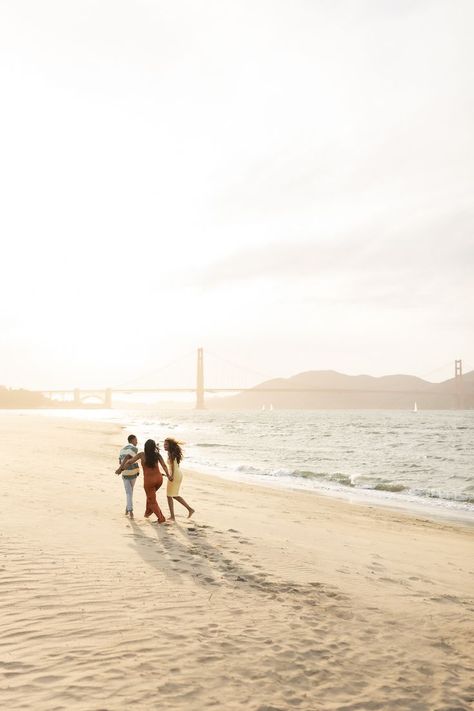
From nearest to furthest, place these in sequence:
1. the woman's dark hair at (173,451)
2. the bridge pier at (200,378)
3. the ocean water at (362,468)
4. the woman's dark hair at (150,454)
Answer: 1. the woman's dark hair at (150,454)
2. the woman's dark hair at (173,451)
3. the ocean water at (362,468)
4. the bridge pier at (200,378)

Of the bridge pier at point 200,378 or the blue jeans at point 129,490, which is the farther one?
the bridge pier at point 200,378

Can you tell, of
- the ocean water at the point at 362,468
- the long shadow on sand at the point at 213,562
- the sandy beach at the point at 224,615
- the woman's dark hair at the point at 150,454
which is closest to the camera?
the sandy beach at the point at 224,615

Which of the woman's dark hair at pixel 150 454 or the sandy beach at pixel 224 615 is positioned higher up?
the woman's dark hair at pixel 150 454

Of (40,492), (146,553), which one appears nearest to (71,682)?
(146,553)

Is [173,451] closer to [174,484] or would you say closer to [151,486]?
[174,484]

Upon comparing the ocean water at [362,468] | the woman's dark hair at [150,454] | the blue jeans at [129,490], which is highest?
the woman's dark hair at [150,454]

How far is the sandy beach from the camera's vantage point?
3861 mm

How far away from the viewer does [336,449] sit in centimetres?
3412

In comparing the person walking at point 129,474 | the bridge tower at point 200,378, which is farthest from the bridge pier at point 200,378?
the person walking at point 129,474

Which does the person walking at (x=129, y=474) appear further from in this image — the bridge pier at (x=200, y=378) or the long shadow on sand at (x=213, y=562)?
the bridge pier at (x=200, y=378)

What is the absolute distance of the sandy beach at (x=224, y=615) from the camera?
386 cm

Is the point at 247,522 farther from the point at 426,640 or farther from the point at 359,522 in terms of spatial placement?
the point at 426,640

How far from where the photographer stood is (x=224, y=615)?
5.15 m

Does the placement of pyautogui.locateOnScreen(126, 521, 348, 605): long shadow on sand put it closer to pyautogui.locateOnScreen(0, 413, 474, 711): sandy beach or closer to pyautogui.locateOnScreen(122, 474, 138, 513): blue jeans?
pyautogui.locateOnScreen(0, 413, 474, 711): sandy beach
